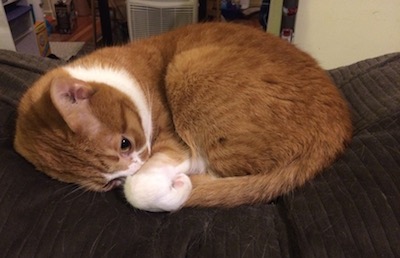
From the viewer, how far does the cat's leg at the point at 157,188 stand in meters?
0.89

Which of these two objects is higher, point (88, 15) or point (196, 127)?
point (196, 127)

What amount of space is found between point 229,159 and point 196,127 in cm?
14

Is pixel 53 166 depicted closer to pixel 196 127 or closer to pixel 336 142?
pixel 196 127

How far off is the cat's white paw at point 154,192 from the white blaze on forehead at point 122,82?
0.15 m

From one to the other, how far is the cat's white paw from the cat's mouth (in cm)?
3

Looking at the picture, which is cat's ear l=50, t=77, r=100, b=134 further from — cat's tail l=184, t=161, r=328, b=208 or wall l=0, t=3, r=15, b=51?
wall l=0, t=3, r=15, b=51

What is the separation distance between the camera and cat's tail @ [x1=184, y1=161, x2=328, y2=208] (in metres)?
0.91

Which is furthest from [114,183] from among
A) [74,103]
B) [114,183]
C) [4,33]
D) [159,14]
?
[4,33]

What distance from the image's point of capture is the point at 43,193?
895 millimetres

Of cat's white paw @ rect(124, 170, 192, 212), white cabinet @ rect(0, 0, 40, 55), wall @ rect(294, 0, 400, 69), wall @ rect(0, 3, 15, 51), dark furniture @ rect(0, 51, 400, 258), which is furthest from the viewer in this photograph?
white cabinet @ rect(0, 0, 40, 55)

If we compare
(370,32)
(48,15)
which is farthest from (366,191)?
(48,15)

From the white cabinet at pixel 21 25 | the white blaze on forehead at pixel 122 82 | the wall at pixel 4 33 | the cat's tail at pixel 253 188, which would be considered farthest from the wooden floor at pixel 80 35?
the cat's tail at pixel 253 188

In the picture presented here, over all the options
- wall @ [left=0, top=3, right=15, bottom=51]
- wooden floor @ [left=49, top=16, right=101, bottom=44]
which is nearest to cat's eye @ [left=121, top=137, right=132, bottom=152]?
wall @ [left=0, top=3, right=15, bottom=51]

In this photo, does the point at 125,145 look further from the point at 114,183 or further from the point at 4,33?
the point at 4,33
